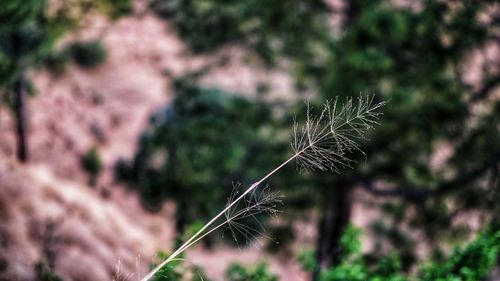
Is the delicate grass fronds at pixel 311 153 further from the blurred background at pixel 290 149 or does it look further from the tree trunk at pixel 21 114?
the tree trunk at pixel 21 114

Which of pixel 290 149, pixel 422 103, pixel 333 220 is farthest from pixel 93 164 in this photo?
pixel 422 103

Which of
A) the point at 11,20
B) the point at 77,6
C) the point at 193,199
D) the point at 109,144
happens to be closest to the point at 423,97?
the point at 193,199

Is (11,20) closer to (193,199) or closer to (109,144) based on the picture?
(193,199)

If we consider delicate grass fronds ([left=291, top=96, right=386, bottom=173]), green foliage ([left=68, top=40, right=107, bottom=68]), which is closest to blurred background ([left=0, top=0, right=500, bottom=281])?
delicate grass fronds ([left=291, top=96, right=386, bottom=173])

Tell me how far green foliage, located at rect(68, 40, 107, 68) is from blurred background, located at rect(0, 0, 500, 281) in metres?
9.55

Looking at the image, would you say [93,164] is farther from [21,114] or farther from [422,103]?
[422,103]

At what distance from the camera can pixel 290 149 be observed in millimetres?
7980

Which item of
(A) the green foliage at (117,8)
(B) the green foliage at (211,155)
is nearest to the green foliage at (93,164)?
(B) the green foliage at (211,155)

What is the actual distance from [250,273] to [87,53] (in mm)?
20427

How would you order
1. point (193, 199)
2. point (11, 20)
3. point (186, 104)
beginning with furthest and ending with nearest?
point (186, 104) → point (193, 199) → point (11, 20)

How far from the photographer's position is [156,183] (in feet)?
29.2

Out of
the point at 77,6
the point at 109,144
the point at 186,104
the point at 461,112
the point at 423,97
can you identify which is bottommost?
the point at 461,112

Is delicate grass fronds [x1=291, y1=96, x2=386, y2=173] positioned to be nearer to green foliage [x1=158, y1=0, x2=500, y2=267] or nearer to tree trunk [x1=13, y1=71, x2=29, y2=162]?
green foliage [x1=158, y1=0, x2=500, y2=267]

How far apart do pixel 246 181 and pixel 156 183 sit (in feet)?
5.51
